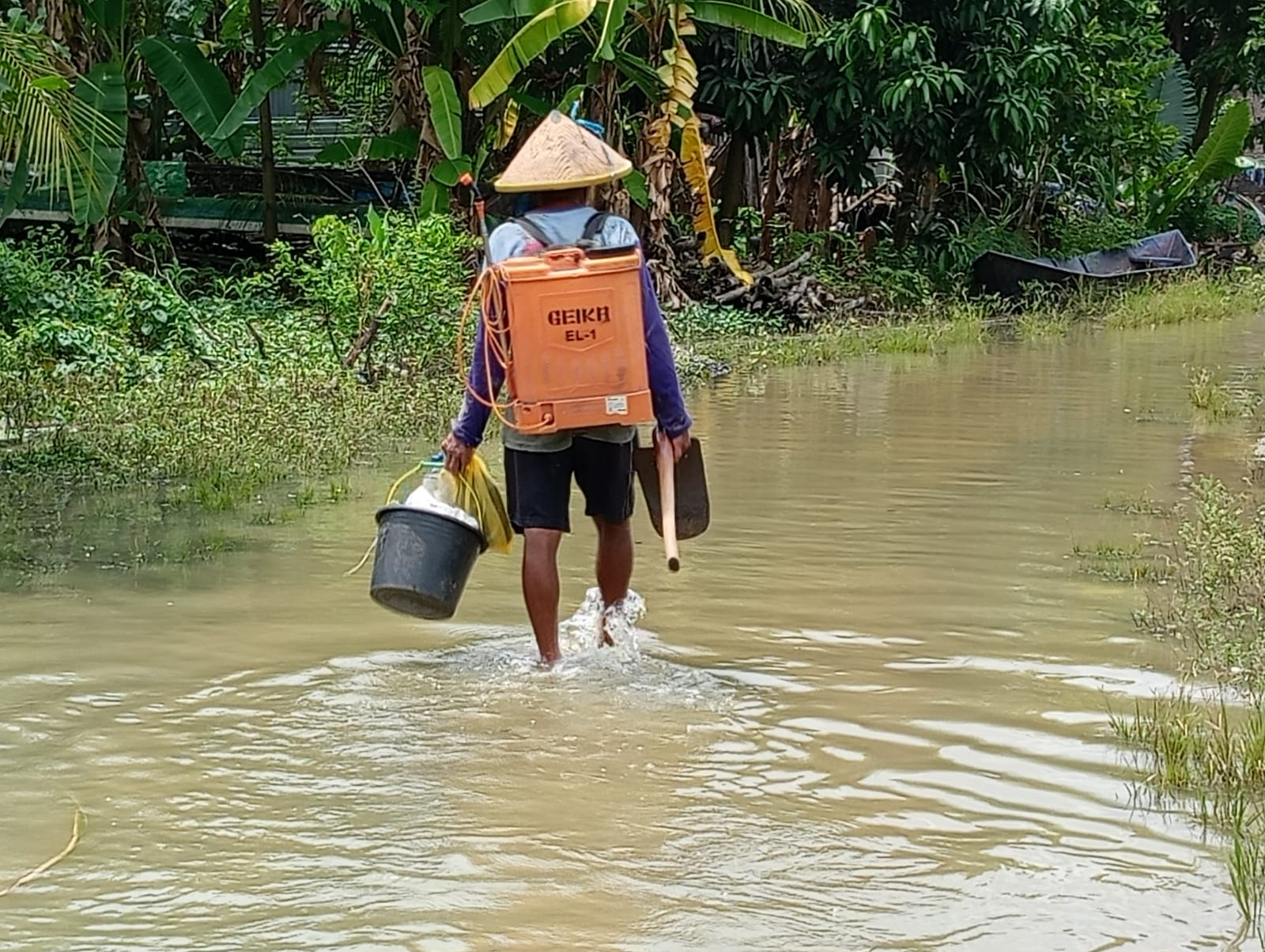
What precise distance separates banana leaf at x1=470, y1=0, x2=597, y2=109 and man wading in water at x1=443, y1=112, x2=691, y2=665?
6978 mm

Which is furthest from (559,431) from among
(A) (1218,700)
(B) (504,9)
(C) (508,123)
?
(C) (508,123)

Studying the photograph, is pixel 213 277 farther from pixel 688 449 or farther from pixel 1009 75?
pixel 688 449

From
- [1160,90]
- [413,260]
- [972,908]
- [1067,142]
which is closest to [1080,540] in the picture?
[972,908]

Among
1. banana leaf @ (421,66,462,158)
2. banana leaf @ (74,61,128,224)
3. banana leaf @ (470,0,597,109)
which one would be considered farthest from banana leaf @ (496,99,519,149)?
banana leaf @ (74,61,128,224)

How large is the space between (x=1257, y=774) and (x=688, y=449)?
6.23 feet

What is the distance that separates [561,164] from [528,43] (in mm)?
7320

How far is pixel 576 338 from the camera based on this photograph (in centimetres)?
448

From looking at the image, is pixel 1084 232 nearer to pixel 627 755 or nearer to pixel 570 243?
pixel 570 243

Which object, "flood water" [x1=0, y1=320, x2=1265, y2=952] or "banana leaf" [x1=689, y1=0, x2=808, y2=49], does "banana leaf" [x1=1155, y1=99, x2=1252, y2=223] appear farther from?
"flood water" [x1=0, y1=320, x2=1265, y2=952]

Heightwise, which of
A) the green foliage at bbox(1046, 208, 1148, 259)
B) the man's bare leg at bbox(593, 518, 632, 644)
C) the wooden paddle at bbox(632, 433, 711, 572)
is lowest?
the man's bare leg at bbox(593, 518, 632, 644)

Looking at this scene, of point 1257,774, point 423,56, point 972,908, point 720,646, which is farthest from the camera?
point 423,56

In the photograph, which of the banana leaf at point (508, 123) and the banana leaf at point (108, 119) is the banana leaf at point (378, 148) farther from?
the banana leaf at point (108, 119)

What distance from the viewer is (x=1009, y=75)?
51.8 feet

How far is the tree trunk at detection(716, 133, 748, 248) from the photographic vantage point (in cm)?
1666
